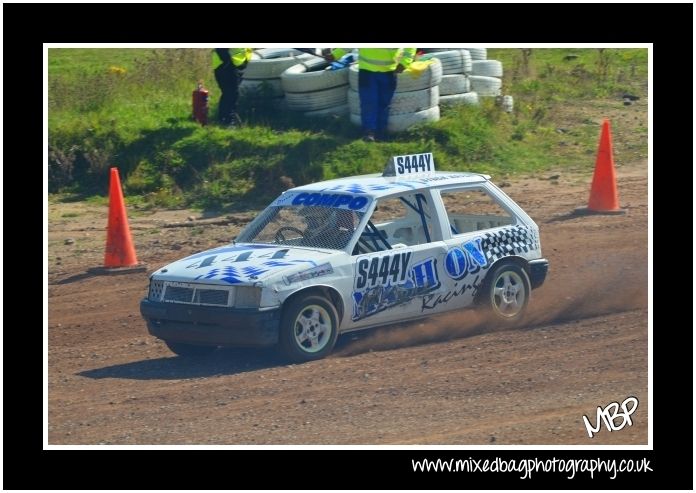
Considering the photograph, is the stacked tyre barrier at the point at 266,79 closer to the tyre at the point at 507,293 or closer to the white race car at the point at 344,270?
the white race car at the point at 344,270

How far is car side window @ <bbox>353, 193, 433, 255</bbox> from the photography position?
448 inches

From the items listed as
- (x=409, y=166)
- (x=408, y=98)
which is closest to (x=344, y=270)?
(x=409, y=166)

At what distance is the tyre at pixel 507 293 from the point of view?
1199 centimetres

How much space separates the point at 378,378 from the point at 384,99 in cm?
844

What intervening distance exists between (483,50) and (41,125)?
9.15 metres

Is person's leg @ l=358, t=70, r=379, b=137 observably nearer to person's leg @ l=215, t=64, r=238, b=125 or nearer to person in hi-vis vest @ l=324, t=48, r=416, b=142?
person in hi-vis vest @ l=324, t=48, r=416, b=142

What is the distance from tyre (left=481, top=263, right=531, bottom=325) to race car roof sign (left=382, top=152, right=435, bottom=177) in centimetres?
117

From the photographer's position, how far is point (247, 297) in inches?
413

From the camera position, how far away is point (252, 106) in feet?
63.5

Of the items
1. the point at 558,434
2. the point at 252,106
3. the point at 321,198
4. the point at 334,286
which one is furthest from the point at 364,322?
the point at 252,106

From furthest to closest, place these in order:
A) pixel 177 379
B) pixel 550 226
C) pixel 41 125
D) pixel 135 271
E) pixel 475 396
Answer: pixel 550 226 → pixel 135 271 → pixel 41 125 → pixel 177 379 → pixel 475 396

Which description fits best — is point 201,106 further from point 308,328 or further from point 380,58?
point 308,328

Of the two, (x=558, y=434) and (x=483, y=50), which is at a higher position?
(x=483, y=50)

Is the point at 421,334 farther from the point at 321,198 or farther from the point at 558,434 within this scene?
the point at 558,434
